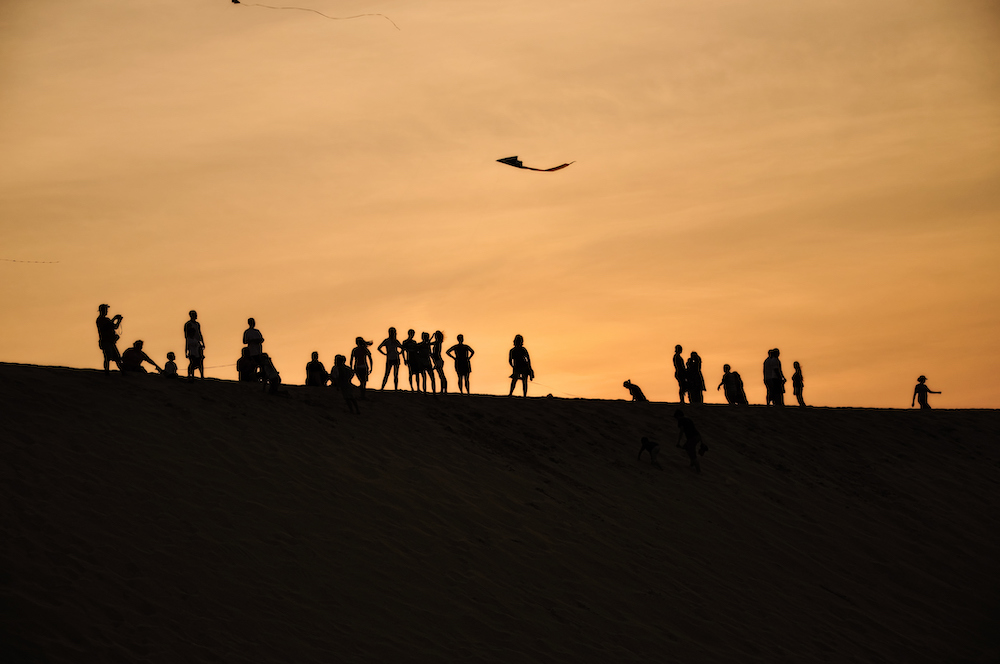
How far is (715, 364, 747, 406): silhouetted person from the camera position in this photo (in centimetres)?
2433

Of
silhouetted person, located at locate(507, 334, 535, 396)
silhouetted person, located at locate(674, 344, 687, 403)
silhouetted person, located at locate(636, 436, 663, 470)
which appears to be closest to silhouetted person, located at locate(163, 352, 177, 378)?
silhouetted person, located at locate(507, 334, 535, 396)

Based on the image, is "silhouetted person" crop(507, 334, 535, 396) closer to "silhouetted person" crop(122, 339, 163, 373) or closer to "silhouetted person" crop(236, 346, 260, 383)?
"silhouetted person" crop(236, 346, 260, 383)

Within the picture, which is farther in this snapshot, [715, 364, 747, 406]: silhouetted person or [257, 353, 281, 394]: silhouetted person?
[715, 364, 747, 406]: silhouetted person

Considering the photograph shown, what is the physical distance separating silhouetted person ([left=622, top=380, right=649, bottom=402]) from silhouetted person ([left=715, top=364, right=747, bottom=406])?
2.47 metres

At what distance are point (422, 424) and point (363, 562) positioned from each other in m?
5.76

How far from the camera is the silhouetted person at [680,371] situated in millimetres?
22922

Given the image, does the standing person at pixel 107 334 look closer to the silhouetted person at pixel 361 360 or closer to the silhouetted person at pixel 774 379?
the silhouetted person at pixel 361 360

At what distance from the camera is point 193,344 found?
17781 mm

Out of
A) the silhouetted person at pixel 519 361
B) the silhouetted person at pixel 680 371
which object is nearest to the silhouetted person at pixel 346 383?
the silhouetted person at pixel 519 361

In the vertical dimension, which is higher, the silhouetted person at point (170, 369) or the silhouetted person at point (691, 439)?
the silhouetted person at point (170, 369)

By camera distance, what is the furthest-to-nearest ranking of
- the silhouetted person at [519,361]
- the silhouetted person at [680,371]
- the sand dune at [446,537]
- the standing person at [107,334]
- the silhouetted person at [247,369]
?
1. the silhouetted person at [680,371]
2. the silhouetted person at [519,361]
3. the silhouetted person at [247,369]
4. the standing person at [107,334]
5. the sand dune at [446,537]

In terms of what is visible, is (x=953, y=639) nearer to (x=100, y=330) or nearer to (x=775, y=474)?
(x=775, y=474)

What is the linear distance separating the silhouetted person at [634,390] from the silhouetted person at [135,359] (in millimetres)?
11420

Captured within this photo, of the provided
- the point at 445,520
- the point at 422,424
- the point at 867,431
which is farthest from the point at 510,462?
the point at 867,431
